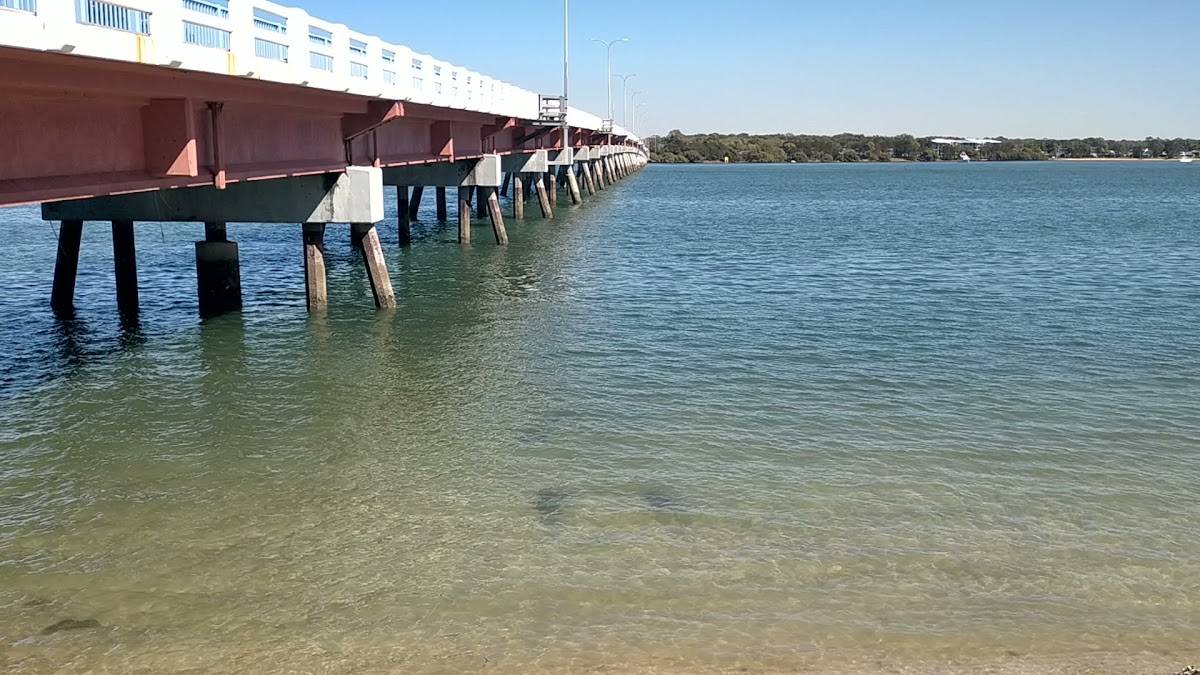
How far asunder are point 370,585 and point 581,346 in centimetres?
1094

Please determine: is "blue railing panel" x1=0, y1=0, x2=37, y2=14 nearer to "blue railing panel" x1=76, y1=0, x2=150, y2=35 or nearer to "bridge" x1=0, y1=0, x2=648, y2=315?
"bridge" x1=0, y1=0, x2=648, y2=315

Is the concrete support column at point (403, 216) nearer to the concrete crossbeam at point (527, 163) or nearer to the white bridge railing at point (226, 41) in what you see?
the concrete crossbeam at point (527, 163)

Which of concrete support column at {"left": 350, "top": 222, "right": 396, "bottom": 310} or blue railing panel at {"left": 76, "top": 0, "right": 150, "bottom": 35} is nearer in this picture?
blue railing panel at {"left": 76, "top": 0, "right": 150, "bottom": 35}

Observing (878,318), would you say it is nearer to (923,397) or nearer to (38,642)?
(923,397)

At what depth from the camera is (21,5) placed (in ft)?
30.1

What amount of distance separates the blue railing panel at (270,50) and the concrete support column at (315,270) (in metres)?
6.61

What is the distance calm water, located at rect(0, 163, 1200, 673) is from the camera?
324 inches

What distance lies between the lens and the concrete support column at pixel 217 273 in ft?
71.4

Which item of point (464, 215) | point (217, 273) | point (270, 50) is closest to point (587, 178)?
point (464, 215)

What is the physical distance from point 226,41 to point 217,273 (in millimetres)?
9465

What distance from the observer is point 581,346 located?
64.8 feet

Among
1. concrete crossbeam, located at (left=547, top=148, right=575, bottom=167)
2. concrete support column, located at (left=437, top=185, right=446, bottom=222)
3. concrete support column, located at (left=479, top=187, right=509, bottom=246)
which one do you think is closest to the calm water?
concrete support column, located at (left=479, top=187, right=509, bottom=246)

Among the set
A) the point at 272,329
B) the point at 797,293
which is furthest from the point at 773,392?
the point at 797,293

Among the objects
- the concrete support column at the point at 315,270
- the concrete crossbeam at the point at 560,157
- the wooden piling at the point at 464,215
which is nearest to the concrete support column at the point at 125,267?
the concrete support column at the point at 315,270
